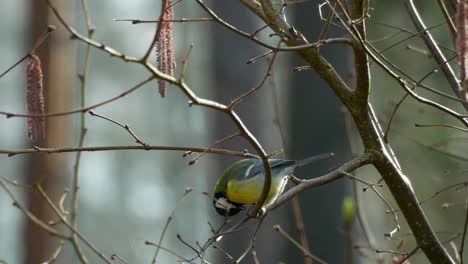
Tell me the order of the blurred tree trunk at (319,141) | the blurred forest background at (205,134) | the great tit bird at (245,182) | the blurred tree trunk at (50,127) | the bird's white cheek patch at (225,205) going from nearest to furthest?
1. the great tit bird at (245,182)
2. the bird's white cheek patch at (225,205)
3. the blurred tree trunk at (50,127)
4. the blurred forest background at (205,134)
5. the blurred tree trunk at (319,141)

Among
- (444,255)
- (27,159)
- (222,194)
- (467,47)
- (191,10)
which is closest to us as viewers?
(467,47)

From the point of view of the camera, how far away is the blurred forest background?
6.49 meters

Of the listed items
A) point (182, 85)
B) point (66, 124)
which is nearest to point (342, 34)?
point (66, 124)

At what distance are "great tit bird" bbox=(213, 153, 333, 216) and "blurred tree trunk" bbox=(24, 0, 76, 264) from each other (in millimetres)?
2254

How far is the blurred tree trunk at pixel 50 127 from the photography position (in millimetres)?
6340

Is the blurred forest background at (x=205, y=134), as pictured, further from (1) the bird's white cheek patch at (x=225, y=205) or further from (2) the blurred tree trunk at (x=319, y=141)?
(1) the bird's white cheek patch at (x=225, y=205)

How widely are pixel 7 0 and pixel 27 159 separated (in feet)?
33.2

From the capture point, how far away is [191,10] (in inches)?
540

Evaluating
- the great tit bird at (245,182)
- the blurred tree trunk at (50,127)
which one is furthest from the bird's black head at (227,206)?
the blurred tree trunk at (50,127)

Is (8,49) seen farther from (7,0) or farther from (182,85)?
(182,85)

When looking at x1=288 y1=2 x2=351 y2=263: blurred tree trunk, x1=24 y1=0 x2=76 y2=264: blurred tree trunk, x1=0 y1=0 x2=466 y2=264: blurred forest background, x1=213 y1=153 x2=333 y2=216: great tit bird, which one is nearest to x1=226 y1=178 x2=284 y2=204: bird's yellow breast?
x1=213 y1=153 x2=333 y2=216: great tit bird

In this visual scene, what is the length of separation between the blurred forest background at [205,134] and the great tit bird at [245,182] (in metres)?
0.41

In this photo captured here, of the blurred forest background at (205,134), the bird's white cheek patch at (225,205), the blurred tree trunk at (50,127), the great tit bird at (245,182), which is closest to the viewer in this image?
the great tit bird at (245,182)

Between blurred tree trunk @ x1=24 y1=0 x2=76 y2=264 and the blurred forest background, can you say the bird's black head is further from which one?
blurred tree trunk @ x1=24 y1=0 x2=76 y2=264
